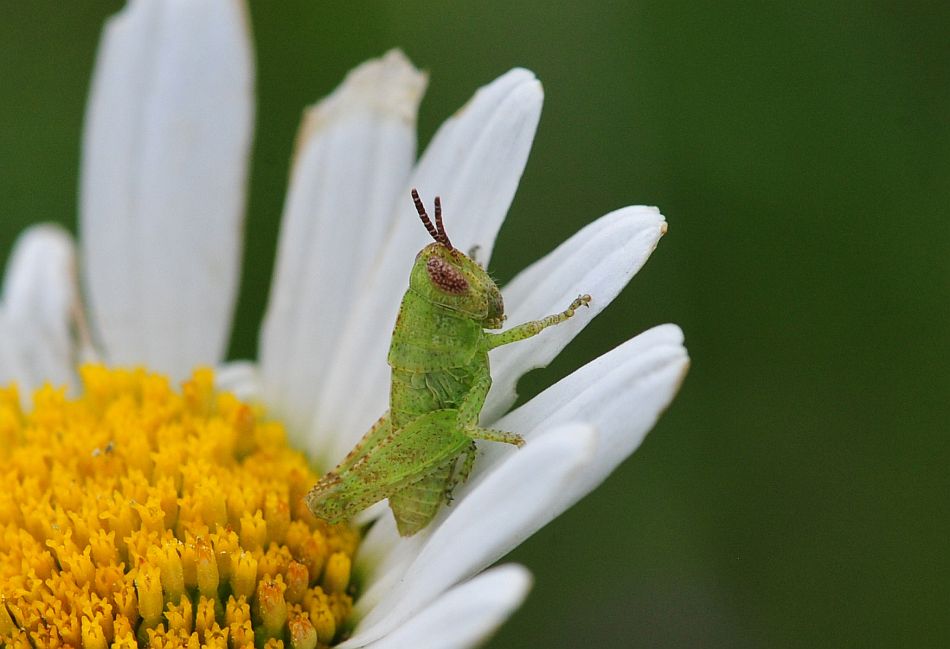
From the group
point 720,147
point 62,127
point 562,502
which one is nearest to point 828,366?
point 720,147

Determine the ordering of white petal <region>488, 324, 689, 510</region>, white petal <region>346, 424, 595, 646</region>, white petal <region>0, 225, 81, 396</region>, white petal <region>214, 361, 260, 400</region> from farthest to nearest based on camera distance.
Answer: white petal <region>0, 225, 81, 396</region> < white petal <region>214, 361, 260, 400</region> < white petal <region>488, 324, 689, 510</region> < white petal <region>346, 424, 595, 646</region>

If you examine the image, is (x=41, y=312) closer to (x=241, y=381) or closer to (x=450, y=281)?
(x=241, y=381)

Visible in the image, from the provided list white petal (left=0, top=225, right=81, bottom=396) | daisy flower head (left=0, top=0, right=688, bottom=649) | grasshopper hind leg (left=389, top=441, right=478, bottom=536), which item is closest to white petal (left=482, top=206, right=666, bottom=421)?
daisy flower head (left=0, top=0, right=688, bottom=649)

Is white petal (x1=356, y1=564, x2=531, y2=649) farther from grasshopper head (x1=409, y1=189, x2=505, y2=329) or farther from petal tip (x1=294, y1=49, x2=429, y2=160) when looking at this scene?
petal tip (x1=294, y1=49, x2=429, y2=160)

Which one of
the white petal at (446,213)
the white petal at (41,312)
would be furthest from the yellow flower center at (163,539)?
the white petal at (41,312)

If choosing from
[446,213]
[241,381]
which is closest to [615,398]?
[446,213]
